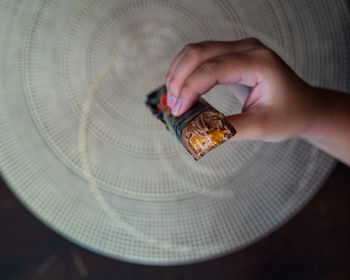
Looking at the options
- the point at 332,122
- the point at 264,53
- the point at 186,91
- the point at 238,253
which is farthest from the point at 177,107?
the point at 238,253

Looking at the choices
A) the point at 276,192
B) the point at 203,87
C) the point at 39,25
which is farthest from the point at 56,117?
the point at 276,192

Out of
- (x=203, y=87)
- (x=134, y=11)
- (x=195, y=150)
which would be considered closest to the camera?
(x=195, y=150)

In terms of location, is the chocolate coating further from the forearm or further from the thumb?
the forearm

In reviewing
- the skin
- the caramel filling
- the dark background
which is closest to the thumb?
the skin

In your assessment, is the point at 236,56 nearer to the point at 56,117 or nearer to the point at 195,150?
the point at 195,150

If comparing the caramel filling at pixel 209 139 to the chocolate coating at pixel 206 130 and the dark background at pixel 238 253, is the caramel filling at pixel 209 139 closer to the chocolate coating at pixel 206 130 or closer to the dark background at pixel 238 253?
the chocolate coating at pixel 206 130
